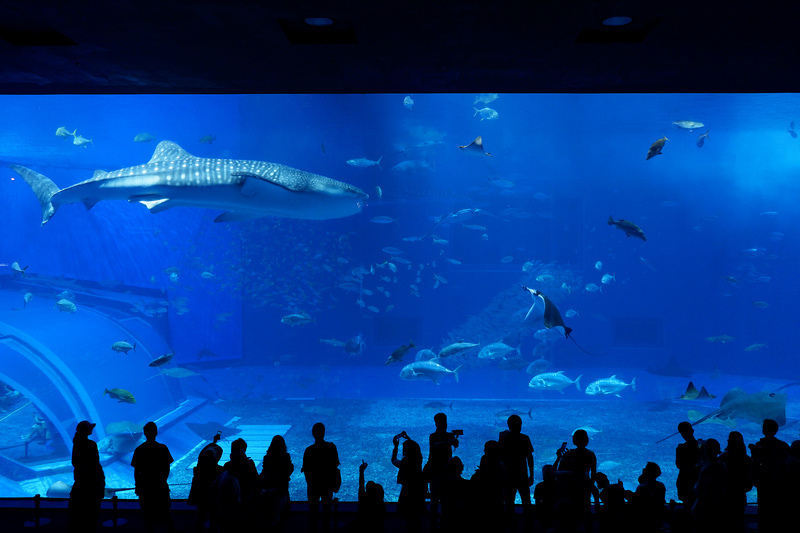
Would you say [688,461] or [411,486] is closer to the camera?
[411,486]

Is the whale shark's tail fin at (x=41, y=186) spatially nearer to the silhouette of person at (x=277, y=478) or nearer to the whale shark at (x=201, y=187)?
the whale shark at (x=201, y=187)

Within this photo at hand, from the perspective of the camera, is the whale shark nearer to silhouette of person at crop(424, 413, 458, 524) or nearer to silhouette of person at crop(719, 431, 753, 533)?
silhouette of person at crop(424, 413, 458, 524)

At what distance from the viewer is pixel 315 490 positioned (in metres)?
3.09

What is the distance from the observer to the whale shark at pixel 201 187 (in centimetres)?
542

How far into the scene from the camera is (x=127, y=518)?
3479mm

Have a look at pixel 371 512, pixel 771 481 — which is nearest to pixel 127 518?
pixel 371 512

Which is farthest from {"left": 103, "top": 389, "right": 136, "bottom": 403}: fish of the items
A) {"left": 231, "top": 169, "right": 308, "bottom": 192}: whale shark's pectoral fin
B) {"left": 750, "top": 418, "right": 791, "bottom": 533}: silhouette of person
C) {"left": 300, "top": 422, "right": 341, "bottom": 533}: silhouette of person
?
{"left": 750, "top": 418, "right": 791, "bottom": 533}: silhouette of person
